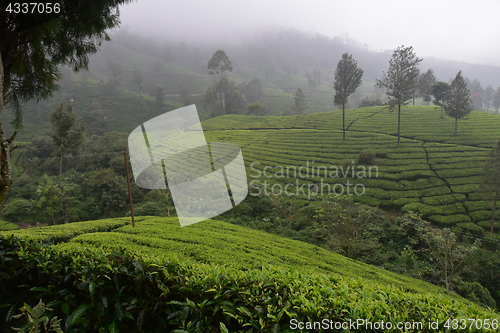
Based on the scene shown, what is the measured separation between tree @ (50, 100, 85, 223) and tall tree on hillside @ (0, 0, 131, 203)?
969cm

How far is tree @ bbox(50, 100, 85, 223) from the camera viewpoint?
11.8 meters

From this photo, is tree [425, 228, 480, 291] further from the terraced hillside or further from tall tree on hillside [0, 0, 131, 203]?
tall tree on hillside [0, 0, 131, 203]

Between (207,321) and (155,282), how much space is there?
645mm

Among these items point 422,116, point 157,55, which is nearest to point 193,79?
point 157,55

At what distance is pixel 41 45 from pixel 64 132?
446 inches

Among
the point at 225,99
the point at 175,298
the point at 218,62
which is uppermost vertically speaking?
the point at 218,62

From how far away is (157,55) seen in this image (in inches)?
4545

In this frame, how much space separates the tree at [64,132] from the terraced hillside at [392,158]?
10.8 m

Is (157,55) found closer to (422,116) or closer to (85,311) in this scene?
(422,116)

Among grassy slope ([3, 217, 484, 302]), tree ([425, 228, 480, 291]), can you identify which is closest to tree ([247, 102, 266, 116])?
grassy slope ([3, 217, 484, 302])

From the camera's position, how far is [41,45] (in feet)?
10.6

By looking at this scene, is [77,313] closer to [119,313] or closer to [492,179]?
[119,313]

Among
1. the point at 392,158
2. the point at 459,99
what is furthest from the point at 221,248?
the point at 459,99

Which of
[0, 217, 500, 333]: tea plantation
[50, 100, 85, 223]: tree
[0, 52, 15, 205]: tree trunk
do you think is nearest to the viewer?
[0, 217, 500, 333]: tea plantation
